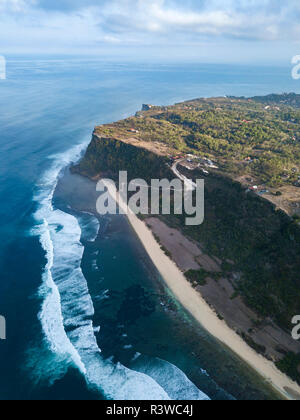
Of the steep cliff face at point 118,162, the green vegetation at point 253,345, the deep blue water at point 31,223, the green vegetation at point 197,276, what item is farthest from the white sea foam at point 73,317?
the steep cliff face at point 118,162

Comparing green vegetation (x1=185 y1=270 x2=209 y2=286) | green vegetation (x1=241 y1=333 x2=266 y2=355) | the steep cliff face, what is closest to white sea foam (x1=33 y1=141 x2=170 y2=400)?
green vegetation (x1=241 y1=333 x2=266 y2=355)

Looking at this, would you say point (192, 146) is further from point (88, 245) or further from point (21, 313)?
point (21, 313)

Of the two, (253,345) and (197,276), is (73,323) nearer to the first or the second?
(197,276)

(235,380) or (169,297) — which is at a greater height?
(169,297)

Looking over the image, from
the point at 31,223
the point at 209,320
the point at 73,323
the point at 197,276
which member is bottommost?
the point at 73,323

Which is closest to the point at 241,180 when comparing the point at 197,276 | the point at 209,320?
the point at 197,276

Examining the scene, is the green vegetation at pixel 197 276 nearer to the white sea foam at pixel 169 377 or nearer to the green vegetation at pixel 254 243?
the green vegetation at pixel 254 243

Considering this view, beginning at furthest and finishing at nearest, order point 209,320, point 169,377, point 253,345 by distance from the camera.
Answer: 1. point 209,320
2. point 253,345
3. point 169,377
